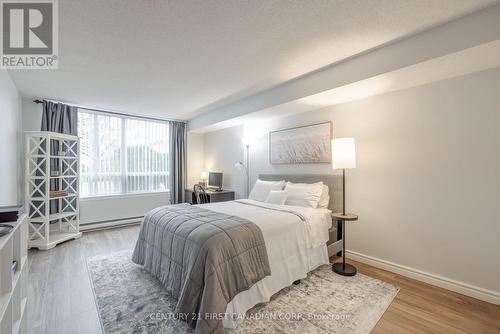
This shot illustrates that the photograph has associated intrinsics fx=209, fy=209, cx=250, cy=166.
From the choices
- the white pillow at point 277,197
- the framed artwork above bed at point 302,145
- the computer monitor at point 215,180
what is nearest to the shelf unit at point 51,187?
the computer monitor at point 215,180

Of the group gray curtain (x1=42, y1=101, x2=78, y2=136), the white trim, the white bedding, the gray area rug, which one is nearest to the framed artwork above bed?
the white bedding

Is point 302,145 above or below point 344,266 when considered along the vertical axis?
above

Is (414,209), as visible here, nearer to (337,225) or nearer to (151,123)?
(337,225)

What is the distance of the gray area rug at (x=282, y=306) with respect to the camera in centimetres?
163

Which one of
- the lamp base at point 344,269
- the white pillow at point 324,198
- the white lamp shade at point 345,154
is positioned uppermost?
the white lamp shade at point 345,154

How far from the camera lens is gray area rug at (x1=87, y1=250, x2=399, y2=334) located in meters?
1.63

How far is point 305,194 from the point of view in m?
3.01

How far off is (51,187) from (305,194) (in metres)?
4.36

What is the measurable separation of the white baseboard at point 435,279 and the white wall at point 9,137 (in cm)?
442

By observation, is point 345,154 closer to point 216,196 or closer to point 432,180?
point 432,180

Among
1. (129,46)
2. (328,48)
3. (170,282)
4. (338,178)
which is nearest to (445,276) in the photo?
(338,178)

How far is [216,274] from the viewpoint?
1.56 m

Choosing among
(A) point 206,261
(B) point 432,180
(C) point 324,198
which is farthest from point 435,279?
(A) point 206,261

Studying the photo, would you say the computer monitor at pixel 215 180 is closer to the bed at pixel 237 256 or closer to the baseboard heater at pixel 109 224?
the baseboard heater at pixel 109 224
